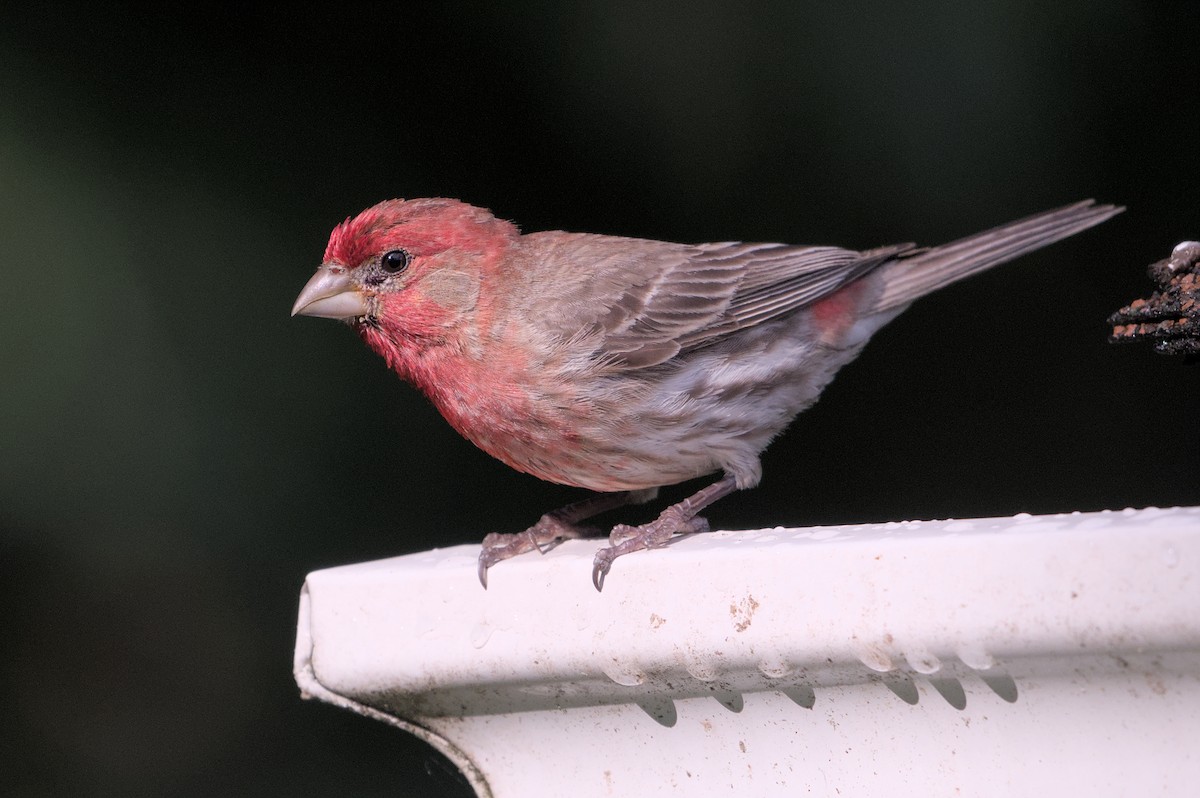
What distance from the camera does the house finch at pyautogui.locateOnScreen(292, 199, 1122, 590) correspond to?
2379mm

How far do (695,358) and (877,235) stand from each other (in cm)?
84

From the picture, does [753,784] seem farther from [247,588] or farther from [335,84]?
[335,84]

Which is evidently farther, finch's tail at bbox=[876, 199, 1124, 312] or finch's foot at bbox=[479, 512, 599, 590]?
finch's tail at bbox=[876, 199, 1124, 312]

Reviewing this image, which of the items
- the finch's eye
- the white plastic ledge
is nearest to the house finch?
the finch's eye

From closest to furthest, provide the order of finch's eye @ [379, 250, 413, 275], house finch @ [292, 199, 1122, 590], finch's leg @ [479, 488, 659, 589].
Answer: finch's leg @ [479, 488, 659, 589] → house finch @ [292, 199, 1122, 590] → finch's eye @ [379, 250, 413, 275]

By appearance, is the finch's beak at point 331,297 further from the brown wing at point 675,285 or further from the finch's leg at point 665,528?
the finch's leg at point 665,528

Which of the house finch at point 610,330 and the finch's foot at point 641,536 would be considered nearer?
the finch's foot at point 641,536

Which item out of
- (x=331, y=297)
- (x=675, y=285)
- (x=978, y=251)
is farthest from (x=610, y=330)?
(x=978, y=251)

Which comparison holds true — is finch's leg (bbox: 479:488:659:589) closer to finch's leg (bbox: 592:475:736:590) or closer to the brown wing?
finch's leg (bbox: 592:475:736:590)

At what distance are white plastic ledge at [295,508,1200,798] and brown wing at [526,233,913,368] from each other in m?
0.88

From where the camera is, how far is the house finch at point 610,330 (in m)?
2.38

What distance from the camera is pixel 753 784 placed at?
4.68ft

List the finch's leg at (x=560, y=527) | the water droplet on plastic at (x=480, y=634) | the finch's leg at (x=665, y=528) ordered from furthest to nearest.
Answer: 1. the finch's leg at (x=560, y=527)
2. the finch's leg at (x=665, y=528)
3. the water droplet on plastic at (x=480, y=634)

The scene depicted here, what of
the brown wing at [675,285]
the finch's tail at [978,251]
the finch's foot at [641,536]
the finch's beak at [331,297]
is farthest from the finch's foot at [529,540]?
the finch's tail at [978,251]
